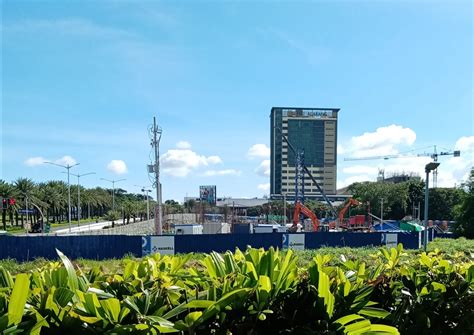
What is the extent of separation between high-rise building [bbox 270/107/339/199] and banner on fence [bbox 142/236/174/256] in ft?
284

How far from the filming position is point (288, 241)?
23.7 metres

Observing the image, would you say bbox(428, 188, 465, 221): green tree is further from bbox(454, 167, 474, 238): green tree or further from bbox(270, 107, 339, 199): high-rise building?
bbox(454, 167, 474, 238): green tree

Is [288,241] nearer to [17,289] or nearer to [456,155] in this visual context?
[17,289]

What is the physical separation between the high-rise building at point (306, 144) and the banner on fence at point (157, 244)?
86571 mm

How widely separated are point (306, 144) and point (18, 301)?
376 feet

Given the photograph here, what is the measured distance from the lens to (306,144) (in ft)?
375

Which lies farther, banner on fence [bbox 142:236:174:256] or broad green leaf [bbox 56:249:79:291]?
banner on fence [bbox 142:236:174:256]

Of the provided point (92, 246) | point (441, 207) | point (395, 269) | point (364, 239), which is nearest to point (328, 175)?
point (441, 207)

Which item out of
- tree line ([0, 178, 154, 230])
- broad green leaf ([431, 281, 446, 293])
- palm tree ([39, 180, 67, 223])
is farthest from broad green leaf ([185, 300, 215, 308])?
palm tree ([39, 180, 67, 223])

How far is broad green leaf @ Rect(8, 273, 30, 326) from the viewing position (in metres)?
1.62

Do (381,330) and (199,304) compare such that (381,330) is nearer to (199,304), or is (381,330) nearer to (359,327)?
(359,327)

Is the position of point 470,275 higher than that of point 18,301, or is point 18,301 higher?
point 18,301

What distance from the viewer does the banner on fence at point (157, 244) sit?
20719 millimetres

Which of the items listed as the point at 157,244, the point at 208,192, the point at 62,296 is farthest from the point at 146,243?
the point at 208,192
